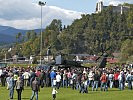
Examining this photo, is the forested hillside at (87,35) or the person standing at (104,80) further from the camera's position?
the forested hillside at (87,35)

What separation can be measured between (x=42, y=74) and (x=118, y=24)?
137941mm

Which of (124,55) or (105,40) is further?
(105,40)

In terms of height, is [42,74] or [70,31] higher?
[70,31]

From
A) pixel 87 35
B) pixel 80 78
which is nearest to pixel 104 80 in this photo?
pixel 80 78

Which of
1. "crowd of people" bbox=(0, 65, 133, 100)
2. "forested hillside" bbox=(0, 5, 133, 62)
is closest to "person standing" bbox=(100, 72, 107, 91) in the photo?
"crowd of people" bbox=(0, 65, 133, 100)

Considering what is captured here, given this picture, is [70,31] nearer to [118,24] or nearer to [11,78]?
[118,24]

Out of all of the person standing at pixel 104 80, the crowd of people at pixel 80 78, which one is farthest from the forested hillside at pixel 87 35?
the person standing at pixel 104 80

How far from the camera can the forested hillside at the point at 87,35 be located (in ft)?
508

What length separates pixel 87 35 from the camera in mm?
170625

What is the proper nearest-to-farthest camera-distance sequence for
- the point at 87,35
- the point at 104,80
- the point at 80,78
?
the point at 80,78 < the point at 104,80 < the point at 87,35

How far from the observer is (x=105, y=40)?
166500mm

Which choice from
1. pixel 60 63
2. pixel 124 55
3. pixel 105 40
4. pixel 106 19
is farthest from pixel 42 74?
pixel 106 19

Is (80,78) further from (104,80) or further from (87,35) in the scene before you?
(87,35)

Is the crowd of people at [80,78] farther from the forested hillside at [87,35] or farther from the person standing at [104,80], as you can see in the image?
the forested hillside at [87,35]
